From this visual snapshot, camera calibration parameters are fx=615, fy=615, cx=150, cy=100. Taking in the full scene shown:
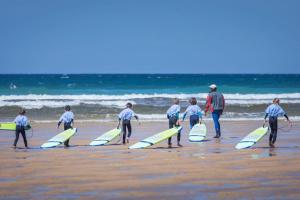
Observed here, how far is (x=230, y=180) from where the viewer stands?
11.6 meters

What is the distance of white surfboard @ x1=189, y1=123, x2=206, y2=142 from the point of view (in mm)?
18750

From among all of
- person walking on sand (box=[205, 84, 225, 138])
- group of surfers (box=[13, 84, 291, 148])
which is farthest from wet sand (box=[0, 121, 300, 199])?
person walking on sand (box=[205, 84, 225, 138])

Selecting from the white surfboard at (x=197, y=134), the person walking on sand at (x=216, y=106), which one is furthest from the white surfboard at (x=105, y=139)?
the person walking on sand at (x=216, y=106)

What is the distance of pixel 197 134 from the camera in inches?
744

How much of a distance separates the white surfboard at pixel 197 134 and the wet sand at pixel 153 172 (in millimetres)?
333

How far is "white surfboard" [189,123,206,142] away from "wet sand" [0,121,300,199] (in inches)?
13.1

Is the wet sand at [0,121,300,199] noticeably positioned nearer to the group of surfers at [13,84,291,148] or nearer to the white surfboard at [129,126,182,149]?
the white surfboard at [129,126,182,149]

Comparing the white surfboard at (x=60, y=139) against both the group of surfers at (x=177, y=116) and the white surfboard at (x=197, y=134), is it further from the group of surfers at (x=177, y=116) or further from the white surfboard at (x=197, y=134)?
the white surfboard at (x=197, y=134)

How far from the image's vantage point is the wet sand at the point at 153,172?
1052cm

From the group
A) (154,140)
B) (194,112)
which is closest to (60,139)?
(154,140)

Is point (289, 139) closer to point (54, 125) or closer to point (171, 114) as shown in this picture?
point (171, 114)

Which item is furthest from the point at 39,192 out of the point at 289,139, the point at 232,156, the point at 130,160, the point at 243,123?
the point at 243,123

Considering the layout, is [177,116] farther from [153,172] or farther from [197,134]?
[153,172]

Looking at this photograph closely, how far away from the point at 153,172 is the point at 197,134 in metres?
6.48
